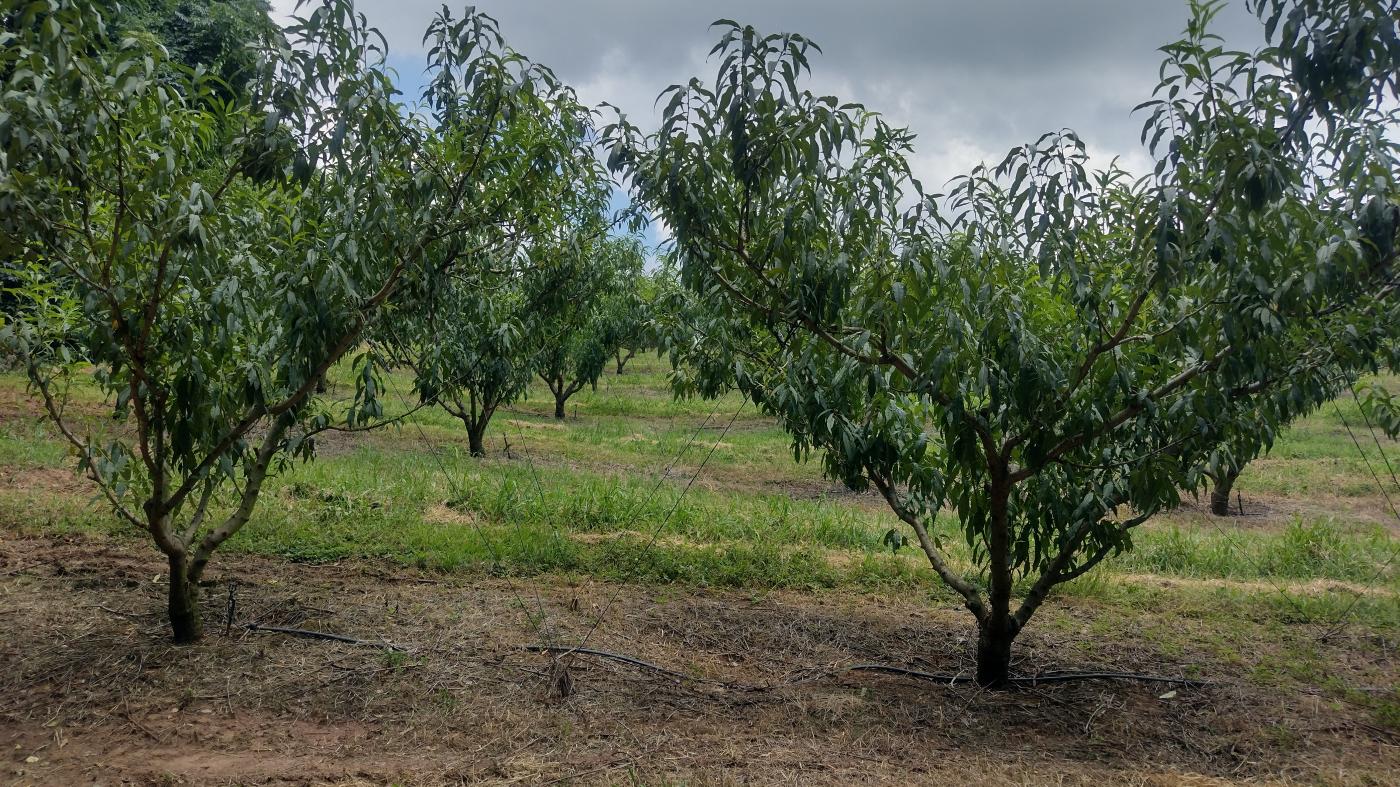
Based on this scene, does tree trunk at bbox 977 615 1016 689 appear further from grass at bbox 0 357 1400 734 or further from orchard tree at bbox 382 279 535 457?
orchard tree at bbox 382 279 535 457

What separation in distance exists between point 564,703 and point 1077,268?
2860 mm

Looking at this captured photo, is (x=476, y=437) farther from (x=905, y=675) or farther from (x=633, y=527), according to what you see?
(x=905, y=675)

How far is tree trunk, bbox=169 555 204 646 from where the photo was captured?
180 inches

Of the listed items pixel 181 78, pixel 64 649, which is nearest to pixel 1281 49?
pixel 181 78

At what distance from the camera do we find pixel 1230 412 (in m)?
3.83

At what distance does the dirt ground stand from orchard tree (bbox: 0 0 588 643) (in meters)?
0.65

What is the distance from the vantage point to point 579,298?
11.8 metres

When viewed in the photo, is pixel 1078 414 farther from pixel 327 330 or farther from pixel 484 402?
pixel 484 402

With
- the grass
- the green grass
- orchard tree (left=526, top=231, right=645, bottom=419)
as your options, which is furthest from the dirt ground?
orchard tree (left=526, top=231, right=645, bottom=419)

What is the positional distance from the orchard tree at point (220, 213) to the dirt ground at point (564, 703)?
65cm

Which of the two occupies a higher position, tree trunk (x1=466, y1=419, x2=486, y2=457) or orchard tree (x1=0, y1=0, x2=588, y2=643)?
orchard tree (x1=0, y1=0, x2=588, y2=643)

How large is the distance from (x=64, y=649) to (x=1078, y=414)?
4.80 metres

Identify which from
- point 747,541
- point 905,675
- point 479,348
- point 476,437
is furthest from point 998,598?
point 476,437

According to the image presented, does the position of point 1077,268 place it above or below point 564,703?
above
